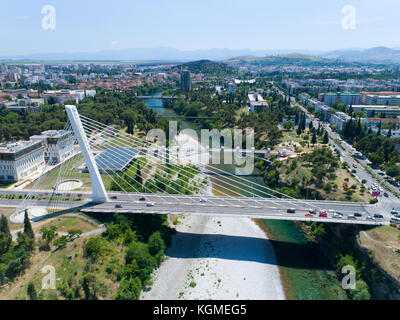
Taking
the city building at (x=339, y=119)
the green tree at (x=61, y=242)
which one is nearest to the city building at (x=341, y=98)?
the city building at (x=339, y=119)

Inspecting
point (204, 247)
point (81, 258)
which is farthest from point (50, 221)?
point (204, 247)

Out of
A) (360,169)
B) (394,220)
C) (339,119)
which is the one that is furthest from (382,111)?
(394,220)

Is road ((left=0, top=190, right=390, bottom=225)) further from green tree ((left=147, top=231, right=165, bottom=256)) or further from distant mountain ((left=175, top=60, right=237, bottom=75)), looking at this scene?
distant mountain ((left=175, top=60, right=237, bottom=75))

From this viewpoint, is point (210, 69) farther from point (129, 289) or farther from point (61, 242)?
point (129, 289)

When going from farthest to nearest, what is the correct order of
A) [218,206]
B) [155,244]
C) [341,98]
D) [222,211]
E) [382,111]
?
[341,98], [382,111], [218,206], [222,211], [155,244]

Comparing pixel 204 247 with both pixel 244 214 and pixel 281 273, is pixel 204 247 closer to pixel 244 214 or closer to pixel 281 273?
pixel 244 214

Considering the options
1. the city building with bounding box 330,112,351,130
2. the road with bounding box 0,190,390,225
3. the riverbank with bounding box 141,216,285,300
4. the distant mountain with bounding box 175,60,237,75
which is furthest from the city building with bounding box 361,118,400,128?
the distant mountain with bounding box 175,60,237,75
